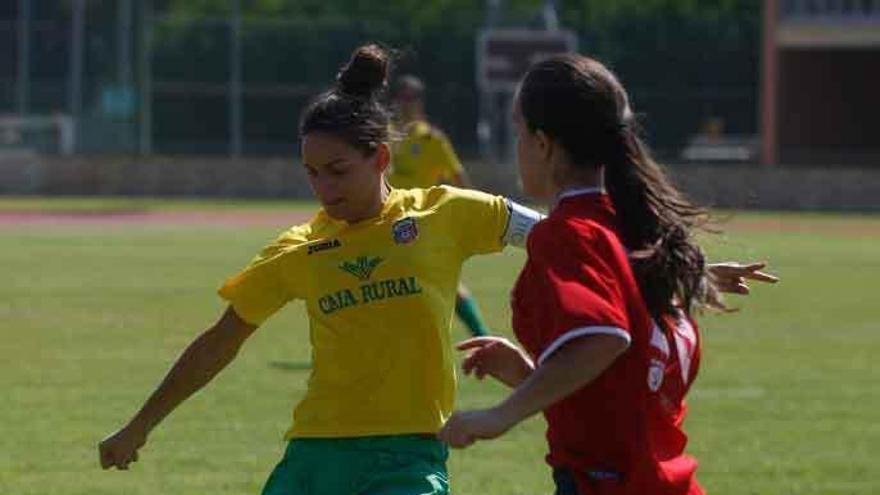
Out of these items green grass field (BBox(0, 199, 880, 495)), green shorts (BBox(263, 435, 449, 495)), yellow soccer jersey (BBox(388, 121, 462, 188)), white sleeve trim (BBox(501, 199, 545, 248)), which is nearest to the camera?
green shorts (BBox(263, 435, 449, 495))

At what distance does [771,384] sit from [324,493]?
8.47m

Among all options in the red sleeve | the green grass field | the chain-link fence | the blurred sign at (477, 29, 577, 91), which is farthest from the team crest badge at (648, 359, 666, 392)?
the chain-link fence

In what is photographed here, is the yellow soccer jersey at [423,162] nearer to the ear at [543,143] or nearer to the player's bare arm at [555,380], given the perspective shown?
the ear at [543,143]

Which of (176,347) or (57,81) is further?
(57,81)

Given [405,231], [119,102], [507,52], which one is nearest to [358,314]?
[405,231]

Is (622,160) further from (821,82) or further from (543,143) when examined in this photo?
(821,82)

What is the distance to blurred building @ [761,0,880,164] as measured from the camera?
151ft

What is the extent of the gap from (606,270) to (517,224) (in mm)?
1560

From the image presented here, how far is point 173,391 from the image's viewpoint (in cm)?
562

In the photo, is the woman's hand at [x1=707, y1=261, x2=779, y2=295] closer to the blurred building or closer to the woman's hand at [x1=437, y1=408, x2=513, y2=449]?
the woman's hand at [x1=437, y1=408, x2=513, y2=449]

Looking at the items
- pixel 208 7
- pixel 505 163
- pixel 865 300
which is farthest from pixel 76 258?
pixel 208 7

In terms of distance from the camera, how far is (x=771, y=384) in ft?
44.3

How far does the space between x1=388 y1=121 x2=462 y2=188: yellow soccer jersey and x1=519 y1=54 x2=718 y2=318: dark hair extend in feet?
39.3

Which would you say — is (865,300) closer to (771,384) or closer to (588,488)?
(771,384)
